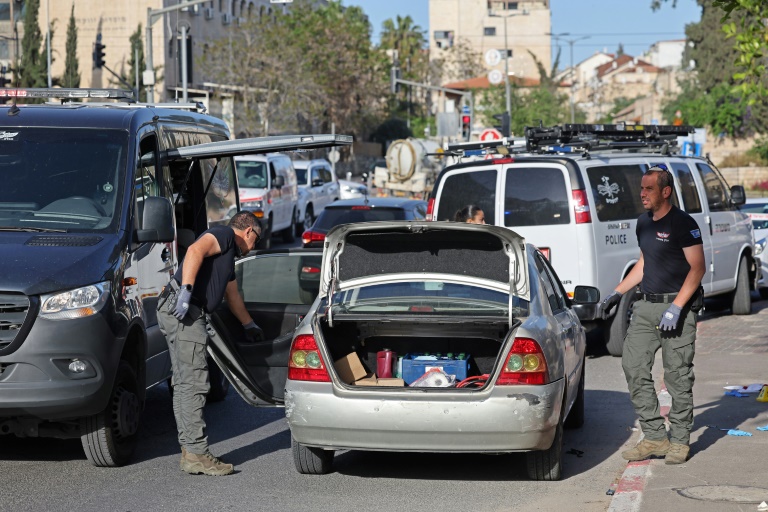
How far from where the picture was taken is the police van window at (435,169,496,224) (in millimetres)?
13742

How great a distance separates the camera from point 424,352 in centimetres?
820

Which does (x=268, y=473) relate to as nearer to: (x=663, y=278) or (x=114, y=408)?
(x=114, y=408)

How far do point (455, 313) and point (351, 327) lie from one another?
771 mm

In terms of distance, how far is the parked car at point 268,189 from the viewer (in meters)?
28.2

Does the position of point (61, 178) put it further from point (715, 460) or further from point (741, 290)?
point (741, 290)

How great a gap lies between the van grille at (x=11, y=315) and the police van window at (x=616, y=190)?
7.46 m

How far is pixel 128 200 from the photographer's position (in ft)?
27.8

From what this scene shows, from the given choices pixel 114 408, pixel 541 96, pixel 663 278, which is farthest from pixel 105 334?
pixel 541 96

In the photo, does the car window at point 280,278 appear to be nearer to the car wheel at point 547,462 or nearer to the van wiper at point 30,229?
the van wiper at point 30,229

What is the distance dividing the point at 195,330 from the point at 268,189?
21.1 meters

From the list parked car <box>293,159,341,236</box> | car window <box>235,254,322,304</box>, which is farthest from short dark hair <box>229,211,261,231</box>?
parked car <box>293,159,341,236</box>

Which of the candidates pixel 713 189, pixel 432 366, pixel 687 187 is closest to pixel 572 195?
pixel 687 187

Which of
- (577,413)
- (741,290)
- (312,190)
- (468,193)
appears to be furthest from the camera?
(312,190)

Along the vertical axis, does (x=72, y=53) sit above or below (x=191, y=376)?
above
